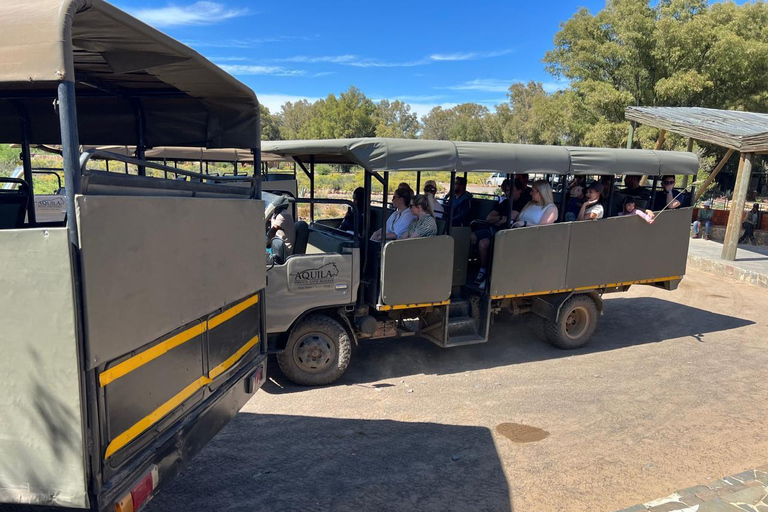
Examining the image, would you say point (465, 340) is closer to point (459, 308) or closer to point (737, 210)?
point (459, 308)

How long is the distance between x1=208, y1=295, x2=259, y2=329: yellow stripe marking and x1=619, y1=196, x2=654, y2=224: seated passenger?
5.66 m

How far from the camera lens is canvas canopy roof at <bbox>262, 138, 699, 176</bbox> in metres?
5.54

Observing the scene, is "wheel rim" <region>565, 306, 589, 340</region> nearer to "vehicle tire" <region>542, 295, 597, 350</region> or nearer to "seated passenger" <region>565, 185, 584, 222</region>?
"vehicle tire" <region>542, 295, 597, 350</region>

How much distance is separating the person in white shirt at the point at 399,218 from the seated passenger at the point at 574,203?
7.82ft

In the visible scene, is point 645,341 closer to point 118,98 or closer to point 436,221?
point 436,221

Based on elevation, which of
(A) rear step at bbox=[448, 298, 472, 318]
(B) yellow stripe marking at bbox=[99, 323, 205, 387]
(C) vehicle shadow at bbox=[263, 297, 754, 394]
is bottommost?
(C) vehicle shadow at bbox=[263, 297, 754, 394]

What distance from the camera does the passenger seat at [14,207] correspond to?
5.04 metres

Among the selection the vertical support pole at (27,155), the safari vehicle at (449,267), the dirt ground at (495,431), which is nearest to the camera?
the dirt ground at (495,431)

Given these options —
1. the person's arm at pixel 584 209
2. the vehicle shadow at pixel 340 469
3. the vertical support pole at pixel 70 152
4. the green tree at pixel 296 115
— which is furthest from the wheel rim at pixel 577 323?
the green tree at pixel 296 115

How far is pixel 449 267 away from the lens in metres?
6.18

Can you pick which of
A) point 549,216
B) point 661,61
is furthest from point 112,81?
point 661,61

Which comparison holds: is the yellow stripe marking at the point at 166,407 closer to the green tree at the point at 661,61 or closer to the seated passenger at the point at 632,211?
the seated passenger at the point at 632,211

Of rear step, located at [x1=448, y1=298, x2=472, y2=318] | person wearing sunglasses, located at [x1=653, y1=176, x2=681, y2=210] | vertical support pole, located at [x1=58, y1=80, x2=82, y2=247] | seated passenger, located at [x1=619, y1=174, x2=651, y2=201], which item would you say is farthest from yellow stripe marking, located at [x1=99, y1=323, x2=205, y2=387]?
seated passenger, located at [x1=619, y1=174, x2=651, y2=201]

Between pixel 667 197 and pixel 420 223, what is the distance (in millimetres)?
4157
